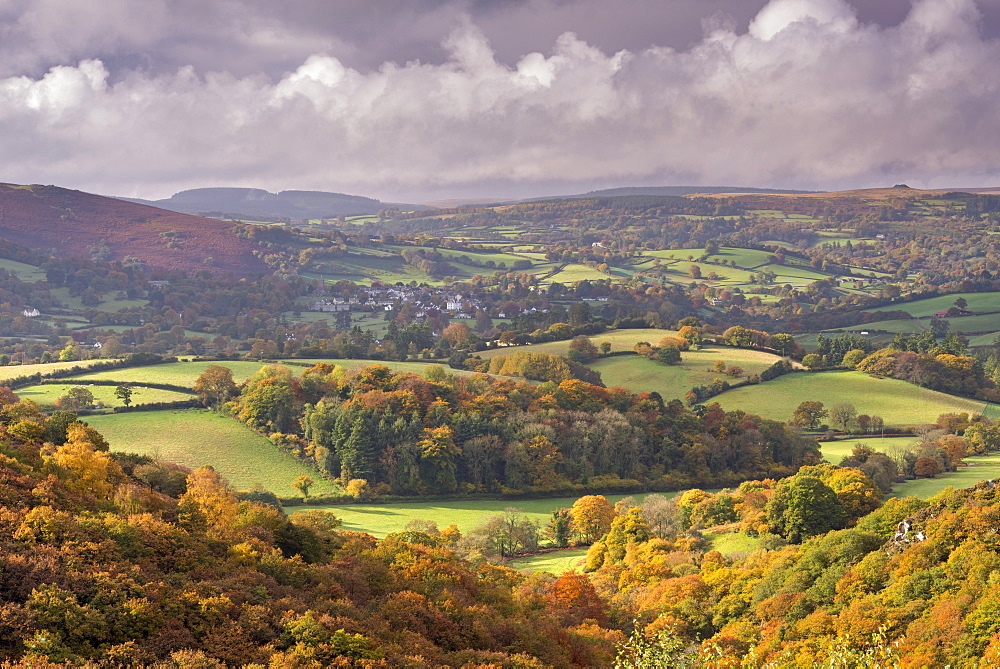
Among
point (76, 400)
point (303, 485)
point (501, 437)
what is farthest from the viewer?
point (501, 437)

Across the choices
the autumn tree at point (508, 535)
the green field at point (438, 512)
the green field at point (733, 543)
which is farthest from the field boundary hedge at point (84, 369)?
the green field at point (733, 543)

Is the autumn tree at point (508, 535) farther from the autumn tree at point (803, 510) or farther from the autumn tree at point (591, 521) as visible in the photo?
the autumn tree at point (803, 510)

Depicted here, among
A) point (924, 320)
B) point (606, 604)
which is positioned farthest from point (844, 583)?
point (924, 320)

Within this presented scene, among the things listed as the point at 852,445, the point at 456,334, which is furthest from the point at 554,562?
the point at 456,334

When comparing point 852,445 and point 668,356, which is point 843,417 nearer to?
point 852,445

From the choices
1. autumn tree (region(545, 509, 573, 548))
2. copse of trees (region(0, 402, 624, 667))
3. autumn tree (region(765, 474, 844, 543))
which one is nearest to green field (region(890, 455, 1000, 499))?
autumn tree (region(765, 474, 844, 543))

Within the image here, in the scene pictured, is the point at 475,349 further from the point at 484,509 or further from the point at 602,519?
the point at 602,519
